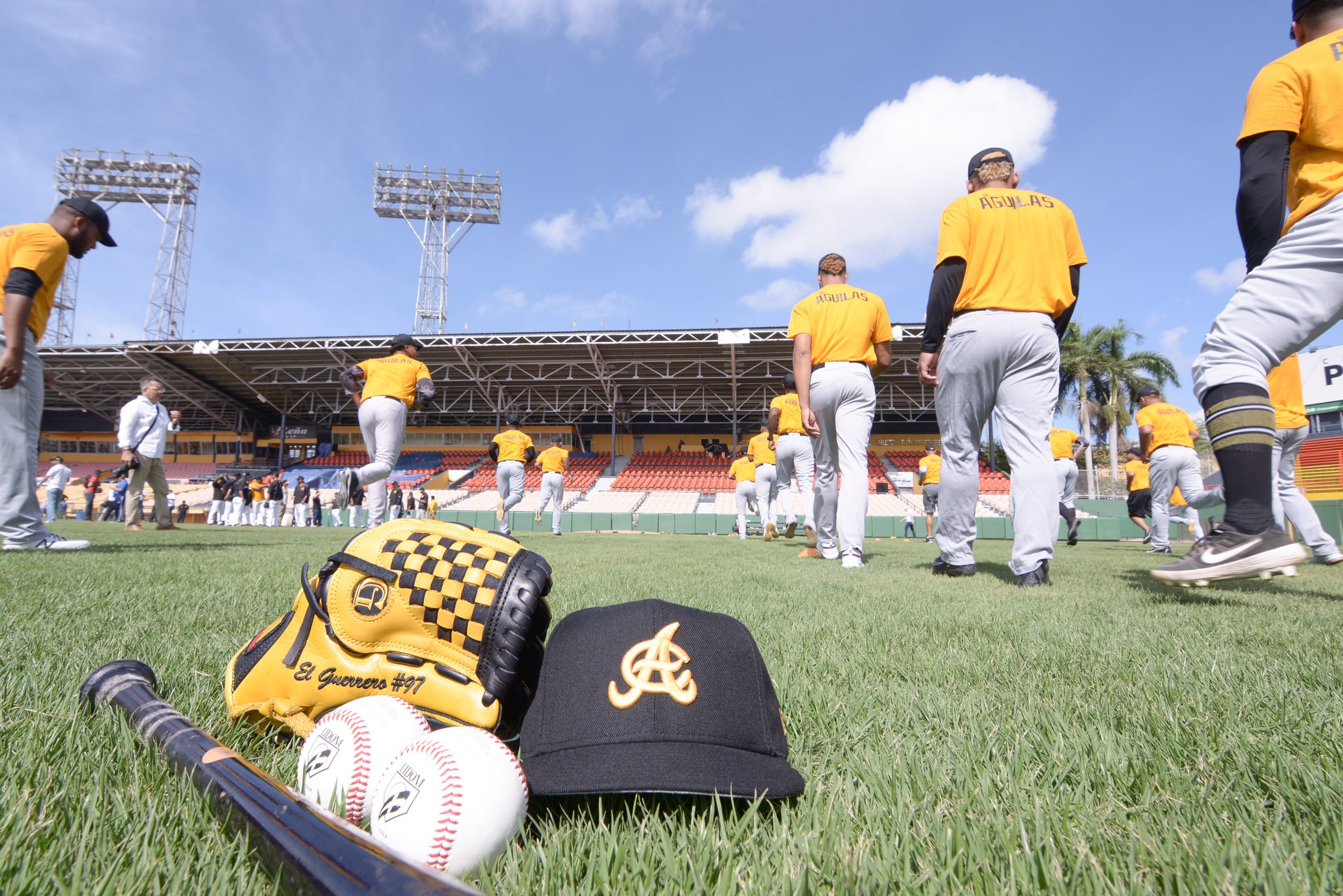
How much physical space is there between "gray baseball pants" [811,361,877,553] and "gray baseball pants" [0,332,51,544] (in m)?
5.37

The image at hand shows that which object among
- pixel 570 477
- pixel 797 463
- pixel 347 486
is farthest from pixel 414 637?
pixel 570 477

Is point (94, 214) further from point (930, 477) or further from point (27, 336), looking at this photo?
point (930, 477)

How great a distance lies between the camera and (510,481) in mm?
10859

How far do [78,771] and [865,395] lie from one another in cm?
464

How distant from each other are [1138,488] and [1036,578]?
28.3ft

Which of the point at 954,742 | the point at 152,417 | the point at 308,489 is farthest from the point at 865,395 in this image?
the point at 308,489

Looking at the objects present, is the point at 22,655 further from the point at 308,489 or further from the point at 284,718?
the point at 308,489

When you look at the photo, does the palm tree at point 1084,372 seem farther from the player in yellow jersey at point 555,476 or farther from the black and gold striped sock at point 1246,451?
the black and gold striped sock at point 1246,451

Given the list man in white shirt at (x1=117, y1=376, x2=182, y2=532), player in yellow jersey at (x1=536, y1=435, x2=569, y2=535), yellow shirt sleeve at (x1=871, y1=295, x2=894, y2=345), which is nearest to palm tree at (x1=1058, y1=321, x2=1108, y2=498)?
player in yellow jersey at (x1=536, y1=435, x2=569, y2=535)

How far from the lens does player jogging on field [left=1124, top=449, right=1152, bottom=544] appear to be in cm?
908

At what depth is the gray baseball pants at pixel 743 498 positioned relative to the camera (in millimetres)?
13164

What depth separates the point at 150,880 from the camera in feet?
2.37

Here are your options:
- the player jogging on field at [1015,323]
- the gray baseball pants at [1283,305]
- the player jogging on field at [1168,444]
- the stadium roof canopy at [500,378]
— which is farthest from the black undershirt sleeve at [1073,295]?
the stadium roof canopy at [500,378]

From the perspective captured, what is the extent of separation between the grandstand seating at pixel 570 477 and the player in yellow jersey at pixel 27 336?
25054 mm
